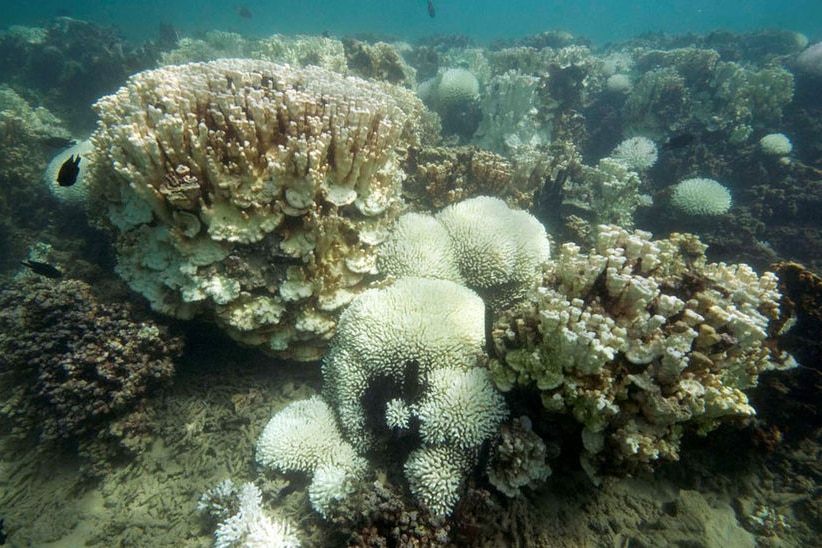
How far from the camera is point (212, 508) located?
12.5ft

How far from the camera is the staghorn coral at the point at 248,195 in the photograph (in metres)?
3.42

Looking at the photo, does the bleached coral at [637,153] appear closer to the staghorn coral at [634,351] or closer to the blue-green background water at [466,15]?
the staghorn coral at [634,351]

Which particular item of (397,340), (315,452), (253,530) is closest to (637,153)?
(397,340)

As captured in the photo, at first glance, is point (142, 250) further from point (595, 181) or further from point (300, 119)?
point (595, 181)

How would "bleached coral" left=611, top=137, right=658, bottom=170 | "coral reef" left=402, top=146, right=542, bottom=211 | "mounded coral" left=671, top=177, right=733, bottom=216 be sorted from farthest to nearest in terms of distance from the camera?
"bleached coral" left=611, top=137, right=658, bottom=170
"mounded coral" left=671, top=177, right=733, bottom=216
"coral reef" left=402, top=146, right=542, bottom=211

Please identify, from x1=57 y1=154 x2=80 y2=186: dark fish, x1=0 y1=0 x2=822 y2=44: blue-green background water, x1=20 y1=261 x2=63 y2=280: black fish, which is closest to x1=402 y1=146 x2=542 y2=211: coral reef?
x1=57 y1=154 x2=80 y2=186: dark fish

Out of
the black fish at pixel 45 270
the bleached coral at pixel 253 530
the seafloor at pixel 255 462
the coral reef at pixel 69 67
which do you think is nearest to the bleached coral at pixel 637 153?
the seafloor at pixel 255 462

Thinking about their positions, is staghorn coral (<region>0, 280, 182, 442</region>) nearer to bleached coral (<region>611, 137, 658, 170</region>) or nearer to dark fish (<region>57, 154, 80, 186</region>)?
dark fish (<region>57, 154, 80, 186</region>)

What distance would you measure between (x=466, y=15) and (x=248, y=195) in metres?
110

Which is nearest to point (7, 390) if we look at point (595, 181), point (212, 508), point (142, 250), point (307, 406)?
point (142, 250)

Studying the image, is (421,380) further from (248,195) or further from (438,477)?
(248,195)

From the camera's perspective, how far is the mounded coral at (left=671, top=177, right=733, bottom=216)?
7.29 meters

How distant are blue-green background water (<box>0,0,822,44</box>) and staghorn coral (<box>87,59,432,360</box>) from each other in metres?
54.8

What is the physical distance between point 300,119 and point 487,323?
2.93 meters
